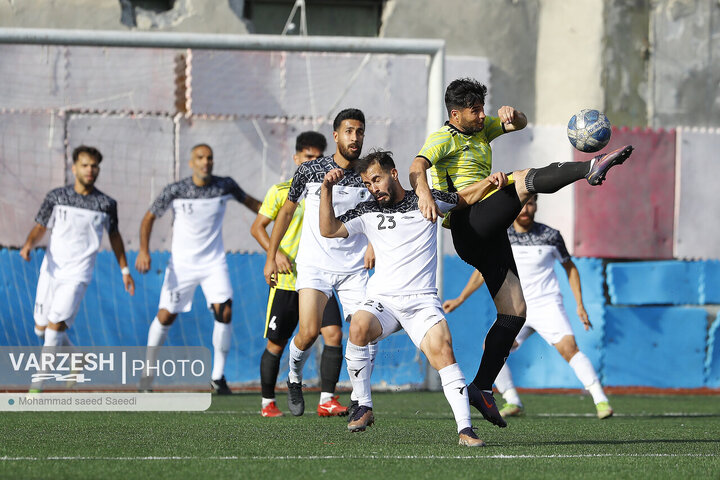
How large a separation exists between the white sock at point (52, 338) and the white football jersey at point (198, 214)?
1.31 meters

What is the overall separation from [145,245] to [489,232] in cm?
523

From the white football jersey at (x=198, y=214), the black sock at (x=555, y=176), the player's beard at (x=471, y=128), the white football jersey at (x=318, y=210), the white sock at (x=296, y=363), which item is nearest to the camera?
the black sock at (x=555, y=176)

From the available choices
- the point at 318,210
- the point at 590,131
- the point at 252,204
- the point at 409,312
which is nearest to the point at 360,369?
the point at 409,312

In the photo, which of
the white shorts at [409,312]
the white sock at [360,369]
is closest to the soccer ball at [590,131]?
the white shorts at [409,312]

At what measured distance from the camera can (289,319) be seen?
8039 millimetres

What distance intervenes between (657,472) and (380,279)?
185 cm

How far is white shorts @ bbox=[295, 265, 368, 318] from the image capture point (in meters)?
7.59

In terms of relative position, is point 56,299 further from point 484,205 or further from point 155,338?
point 484,205

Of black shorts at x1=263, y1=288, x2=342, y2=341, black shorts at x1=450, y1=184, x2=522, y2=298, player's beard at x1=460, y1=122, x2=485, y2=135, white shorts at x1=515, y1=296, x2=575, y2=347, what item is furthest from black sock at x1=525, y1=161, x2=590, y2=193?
white shorts at x1=515, y1=296, x2=575, y2=347

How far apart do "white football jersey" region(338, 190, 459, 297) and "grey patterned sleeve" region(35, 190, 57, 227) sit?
5.27 m

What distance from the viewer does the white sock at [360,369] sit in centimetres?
614

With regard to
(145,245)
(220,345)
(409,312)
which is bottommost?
(220,345)

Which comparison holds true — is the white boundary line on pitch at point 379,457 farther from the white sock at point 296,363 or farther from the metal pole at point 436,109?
the metal pole at point 436,109

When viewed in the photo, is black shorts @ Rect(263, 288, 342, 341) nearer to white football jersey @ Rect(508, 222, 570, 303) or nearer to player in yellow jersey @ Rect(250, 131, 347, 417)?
player in yellow jersey @ Rect(250, 131, 347, 417)
